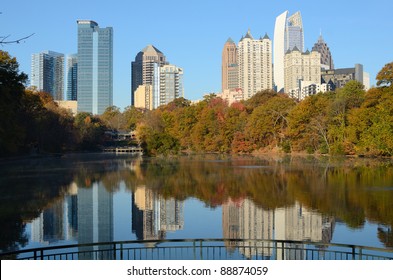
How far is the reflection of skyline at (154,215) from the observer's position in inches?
622

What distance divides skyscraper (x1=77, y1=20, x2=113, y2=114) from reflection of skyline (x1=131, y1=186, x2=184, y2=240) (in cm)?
15906

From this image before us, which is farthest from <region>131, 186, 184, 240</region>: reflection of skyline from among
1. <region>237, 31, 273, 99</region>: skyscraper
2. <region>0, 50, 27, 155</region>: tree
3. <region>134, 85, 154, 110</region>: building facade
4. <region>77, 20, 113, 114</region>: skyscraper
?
<region>237, 31, 273, 99</region>: skyscraper

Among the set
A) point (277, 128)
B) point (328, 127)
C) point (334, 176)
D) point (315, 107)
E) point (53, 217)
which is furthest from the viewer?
point (277, 128)

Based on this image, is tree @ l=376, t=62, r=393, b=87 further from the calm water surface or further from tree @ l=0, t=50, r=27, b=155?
tree @ l=0, t=50, r=27, b=155

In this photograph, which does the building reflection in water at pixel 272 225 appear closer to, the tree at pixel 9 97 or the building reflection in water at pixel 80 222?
the building reflection in water at pixel 80 222

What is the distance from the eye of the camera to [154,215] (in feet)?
62.0

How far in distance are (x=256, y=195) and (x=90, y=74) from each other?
163956 mm

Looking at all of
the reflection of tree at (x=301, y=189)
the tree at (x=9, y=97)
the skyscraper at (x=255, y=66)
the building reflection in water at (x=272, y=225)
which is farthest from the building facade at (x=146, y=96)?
the building reflection in water at (x=272, y=225)

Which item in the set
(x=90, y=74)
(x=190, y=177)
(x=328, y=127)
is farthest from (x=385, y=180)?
(x=90, y=74)

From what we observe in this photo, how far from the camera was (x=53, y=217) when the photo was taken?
18703 millimetres

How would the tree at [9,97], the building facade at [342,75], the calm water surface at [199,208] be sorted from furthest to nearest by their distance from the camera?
the building facade at [342,75] → the tree at [9,97] → the calm water surface at [199,208]

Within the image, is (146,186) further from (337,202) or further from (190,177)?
(337,202)

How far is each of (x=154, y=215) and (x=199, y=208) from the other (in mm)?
2246

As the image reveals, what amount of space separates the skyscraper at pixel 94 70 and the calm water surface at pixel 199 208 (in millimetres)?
150024
